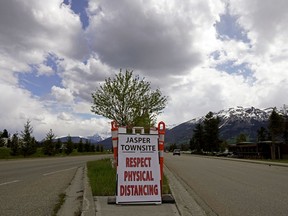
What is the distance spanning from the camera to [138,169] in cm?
863

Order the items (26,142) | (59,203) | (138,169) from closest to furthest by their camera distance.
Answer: (138,169), (59,203), (26,142)

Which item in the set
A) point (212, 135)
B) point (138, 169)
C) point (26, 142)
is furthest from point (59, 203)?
point (212, 135)

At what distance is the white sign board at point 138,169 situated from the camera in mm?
8383

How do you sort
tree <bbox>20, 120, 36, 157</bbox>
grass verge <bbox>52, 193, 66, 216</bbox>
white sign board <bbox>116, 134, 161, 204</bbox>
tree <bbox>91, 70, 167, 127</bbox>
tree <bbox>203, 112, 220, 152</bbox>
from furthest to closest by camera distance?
1. tree <bbox>203, 112, 220, 152</bbox>
2. tree <bbox>20, 120, 36, 157</bbox>
3. tree <bbox>91, 70, 167, 127</bbox>
4. white sign board <bbox>116, 134, 161, 204</bbox>
5. grass verge <bbox>52, 193, 66, 216</bbox>

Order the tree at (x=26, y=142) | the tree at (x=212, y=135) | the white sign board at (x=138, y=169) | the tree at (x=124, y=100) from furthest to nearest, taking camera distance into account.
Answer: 1. the tree at (x=212, y=135)
2. the tree at (x=26, y=142)
3. the tree at (x=124, y=100)
4. the white sign board at (x=138, y=169)

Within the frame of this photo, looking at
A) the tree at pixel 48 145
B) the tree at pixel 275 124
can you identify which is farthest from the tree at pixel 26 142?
the tree at pixel 275 124

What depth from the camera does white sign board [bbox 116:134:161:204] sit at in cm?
838

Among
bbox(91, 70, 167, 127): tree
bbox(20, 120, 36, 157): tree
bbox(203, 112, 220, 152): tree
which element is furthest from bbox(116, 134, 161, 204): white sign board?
bbox(203, 112, 220, 152): tree

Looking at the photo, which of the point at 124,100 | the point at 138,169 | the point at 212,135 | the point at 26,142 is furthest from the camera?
the point at 212,135

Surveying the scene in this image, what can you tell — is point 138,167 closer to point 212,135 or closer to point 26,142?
point 26,142

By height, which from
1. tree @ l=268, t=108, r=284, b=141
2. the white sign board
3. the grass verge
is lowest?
the grass verge

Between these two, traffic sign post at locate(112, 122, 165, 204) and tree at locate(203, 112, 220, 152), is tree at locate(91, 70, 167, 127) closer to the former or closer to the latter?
traffic sign post at locate(112, 122, 165, 204)

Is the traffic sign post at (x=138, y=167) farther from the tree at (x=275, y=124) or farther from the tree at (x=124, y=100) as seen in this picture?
the tree at (x=275, y=124)

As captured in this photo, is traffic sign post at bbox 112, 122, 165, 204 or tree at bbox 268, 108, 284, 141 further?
tree at bbox 268, 108, 284, 141
